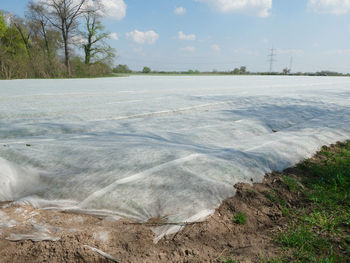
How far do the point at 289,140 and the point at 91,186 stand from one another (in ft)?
7.69

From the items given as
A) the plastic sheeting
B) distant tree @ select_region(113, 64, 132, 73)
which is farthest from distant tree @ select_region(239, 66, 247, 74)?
the plastic sheeting

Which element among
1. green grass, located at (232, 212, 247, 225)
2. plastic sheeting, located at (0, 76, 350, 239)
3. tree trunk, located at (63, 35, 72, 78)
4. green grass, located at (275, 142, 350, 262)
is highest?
tree trunk, located at (63, 35, 72, 78)

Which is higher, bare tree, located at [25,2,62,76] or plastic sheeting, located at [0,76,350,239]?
bare tree, located at [25,2,62,76]

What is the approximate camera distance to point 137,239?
134cm

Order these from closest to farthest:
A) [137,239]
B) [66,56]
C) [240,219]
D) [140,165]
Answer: [137,239] → [240,219] → [140,165] → [66,56]

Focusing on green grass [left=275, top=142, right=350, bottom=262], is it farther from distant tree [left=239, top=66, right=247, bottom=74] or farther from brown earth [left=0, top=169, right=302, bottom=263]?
distant tree [left=239, top=66, right=247, bottom=74]

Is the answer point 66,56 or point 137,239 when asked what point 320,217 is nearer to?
point 137,239

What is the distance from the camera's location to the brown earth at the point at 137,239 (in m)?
1.22

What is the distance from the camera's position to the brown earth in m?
1.22

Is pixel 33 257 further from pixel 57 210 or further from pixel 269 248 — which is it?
pixel 269 248

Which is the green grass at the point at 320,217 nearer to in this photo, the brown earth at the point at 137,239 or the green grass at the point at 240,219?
the brown earth at the point at 137,239

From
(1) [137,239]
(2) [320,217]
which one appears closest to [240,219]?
(2) [320,217]

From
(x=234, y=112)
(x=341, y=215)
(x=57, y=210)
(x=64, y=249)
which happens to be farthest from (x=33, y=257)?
(x=234, y=112)

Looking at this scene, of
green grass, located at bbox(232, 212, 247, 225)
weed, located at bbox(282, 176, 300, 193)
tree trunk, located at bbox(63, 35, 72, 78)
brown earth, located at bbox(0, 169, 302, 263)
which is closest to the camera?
brown earth, located at bbox(0, 169, 302, 263)
